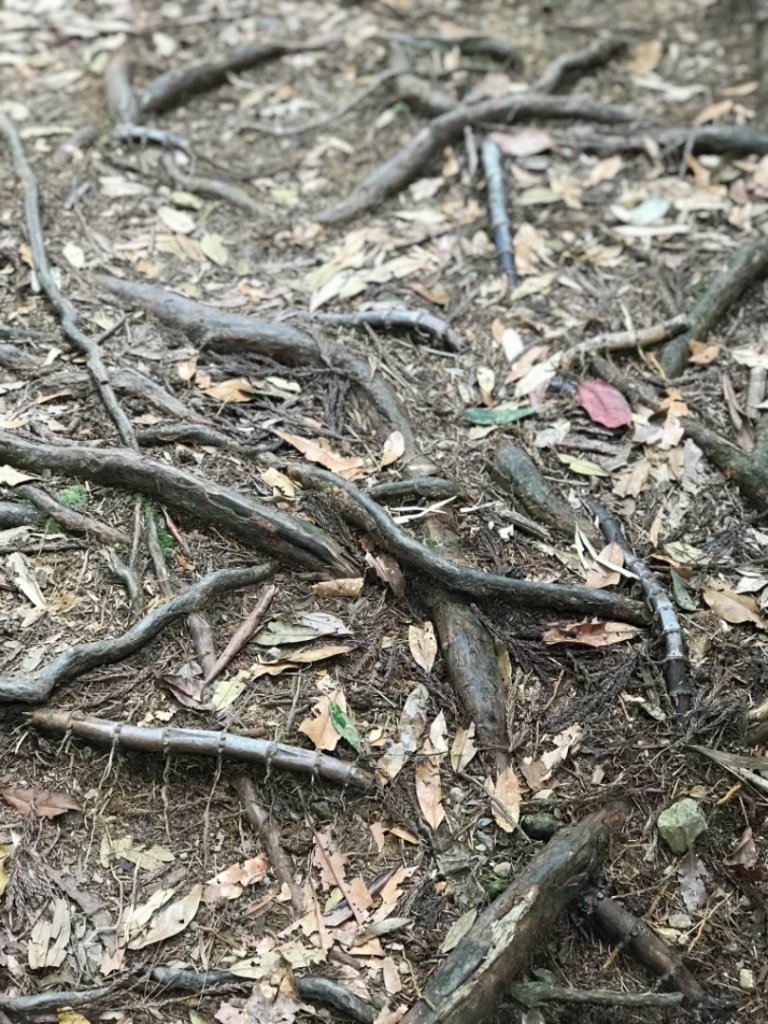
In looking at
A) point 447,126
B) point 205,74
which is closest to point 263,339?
point 447,126

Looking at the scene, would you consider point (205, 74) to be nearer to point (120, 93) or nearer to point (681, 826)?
point (120, 93)

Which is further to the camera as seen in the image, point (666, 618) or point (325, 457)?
point (325, 457)

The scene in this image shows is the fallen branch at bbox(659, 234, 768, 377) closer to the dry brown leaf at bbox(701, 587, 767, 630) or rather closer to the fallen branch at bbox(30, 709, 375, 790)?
the dry brown leaf at bbox(701, 587, 767, 630)

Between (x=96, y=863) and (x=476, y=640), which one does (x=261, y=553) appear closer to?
(x=476, y=640)

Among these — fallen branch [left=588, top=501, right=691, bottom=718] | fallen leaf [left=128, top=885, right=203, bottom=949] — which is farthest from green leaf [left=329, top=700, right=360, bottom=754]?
fallen branch [left=588, top=501, right=691, bottom=718]

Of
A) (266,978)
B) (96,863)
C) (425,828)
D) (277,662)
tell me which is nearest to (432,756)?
(425,828)
